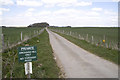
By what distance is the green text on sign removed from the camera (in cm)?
533

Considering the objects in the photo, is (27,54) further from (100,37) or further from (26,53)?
(100,37)

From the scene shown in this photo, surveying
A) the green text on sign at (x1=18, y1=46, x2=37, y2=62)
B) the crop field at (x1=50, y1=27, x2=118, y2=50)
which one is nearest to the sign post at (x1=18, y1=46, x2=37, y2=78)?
the green text on sign at (x1=18, y1=46, x2=37, y2=62)

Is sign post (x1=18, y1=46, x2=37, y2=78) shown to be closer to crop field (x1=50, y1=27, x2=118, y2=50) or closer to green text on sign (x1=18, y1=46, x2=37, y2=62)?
green text on sign (x1=18, y1=46, x2=37, y2=62)

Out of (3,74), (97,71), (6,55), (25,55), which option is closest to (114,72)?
(97,71)

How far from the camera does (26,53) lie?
543 centimetres

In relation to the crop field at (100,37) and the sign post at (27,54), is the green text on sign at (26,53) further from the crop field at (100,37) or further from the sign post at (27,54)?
the crop field at (100,37)

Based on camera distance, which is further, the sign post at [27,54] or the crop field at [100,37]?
the crop field at [100,37]

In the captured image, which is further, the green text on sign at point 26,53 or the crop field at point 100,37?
the crop field at point 100,37

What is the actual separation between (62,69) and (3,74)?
2957 millimetres

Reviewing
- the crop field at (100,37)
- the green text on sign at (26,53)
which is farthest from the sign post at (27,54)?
the crop field at (100,37)

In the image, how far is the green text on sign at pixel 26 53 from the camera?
533 cm

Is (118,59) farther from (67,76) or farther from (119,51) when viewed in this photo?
(67,76)

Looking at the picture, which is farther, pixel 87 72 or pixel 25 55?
pixel 87 72

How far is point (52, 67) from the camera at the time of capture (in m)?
7.88
